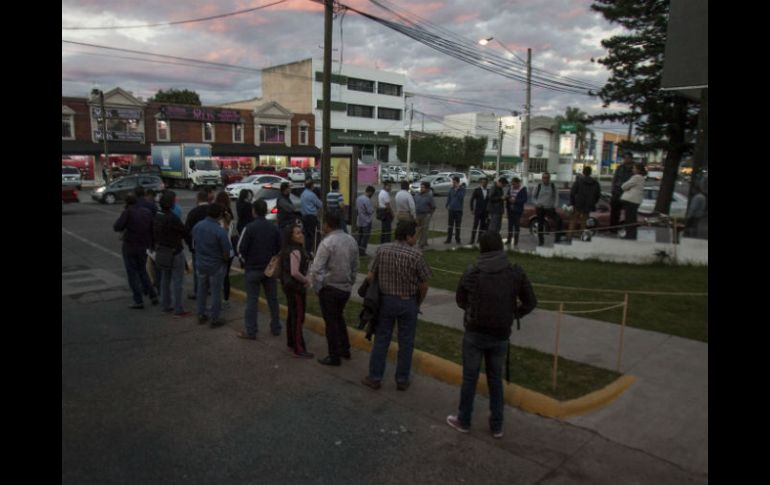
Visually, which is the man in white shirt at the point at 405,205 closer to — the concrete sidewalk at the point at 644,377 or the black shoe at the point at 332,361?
the concrete sidewalk at the point at 644,377

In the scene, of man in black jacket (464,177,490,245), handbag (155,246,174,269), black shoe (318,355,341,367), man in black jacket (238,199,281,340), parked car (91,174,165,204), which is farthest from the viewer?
parked car (91,174,165,204)

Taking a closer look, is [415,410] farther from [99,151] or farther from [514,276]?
[99,151]

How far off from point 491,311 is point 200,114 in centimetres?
4970

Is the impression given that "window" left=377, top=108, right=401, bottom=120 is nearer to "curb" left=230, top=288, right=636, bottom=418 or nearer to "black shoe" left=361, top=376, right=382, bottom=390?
"curb" left=230, top=288, right=636, bottom=418

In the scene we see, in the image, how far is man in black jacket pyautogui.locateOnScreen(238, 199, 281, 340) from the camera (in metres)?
6.80

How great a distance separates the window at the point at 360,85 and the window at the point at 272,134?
14.3m

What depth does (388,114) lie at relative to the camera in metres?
71.1

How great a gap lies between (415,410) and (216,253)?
3.83 metres

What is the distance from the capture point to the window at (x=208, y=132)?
49469 millimetres

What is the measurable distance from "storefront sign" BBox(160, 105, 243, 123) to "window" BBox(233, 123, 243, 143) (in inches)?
25.0

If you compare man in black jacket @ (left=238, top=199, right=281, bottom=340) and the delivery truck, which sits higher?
the delivery truck

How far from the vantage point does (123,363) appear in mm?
5984

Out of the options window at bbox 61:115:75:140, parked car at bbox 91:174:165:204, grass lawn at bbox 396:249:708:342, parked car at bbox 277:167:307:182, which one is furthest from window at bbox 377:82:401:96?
grass lawn at bbox 396:249:708:342

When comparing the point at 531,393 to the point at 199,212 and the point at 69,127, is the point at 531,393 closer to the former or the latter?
the point at 199,212
